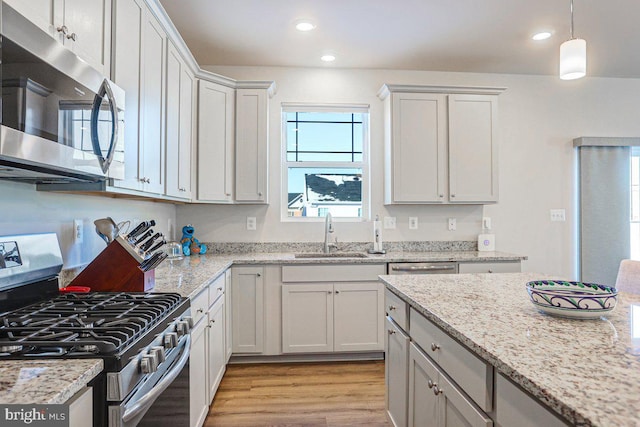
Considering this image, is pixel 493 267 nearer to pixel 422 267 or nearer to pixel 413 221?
pixel 422 267

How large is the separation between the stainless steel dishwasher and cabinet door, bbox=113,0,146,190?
198 centimetres

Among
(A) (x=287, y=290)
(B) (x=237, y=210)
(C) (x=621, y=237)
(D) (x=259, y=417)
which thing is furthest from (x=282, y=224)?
(C) (x=621, y=237)

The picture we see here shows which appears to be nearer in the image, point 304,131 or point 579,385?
point 579,385

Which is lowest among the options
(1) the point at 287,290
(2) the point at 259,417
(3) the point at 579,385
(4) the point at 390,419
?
(2) the point at 259,417

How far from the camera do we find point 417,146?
3.44 meters

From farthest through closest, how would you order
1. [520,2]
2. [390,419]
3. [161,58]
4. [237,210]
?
[237,210], [520,2], [161,58], [390,419]

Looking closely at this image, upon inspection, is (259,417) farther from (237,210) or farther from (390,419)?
(237,210)

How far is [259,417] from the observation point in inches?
91.1

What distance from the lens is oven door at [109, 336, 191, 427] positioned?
98 cm

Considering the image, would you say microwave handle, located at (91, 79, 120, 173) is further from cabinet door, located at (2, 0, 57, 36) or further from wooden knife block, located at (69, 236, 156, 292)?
wooden knife block, located at (69, 236, 156, 292)

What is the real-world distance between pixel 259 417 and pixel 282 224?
1750mm

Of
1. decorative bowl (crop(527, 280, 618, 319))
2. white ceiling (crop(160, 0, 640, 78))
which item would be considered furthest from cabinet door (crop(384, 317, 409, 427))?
white ceiling (crop(160, 0, 640, 78))

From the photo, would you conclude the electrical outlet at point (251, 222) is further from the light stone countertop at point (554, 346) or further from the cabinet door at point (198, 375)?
the light stone countertop at point (554, 346)

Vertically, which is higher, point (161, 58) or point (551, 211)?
point (161, 58)
